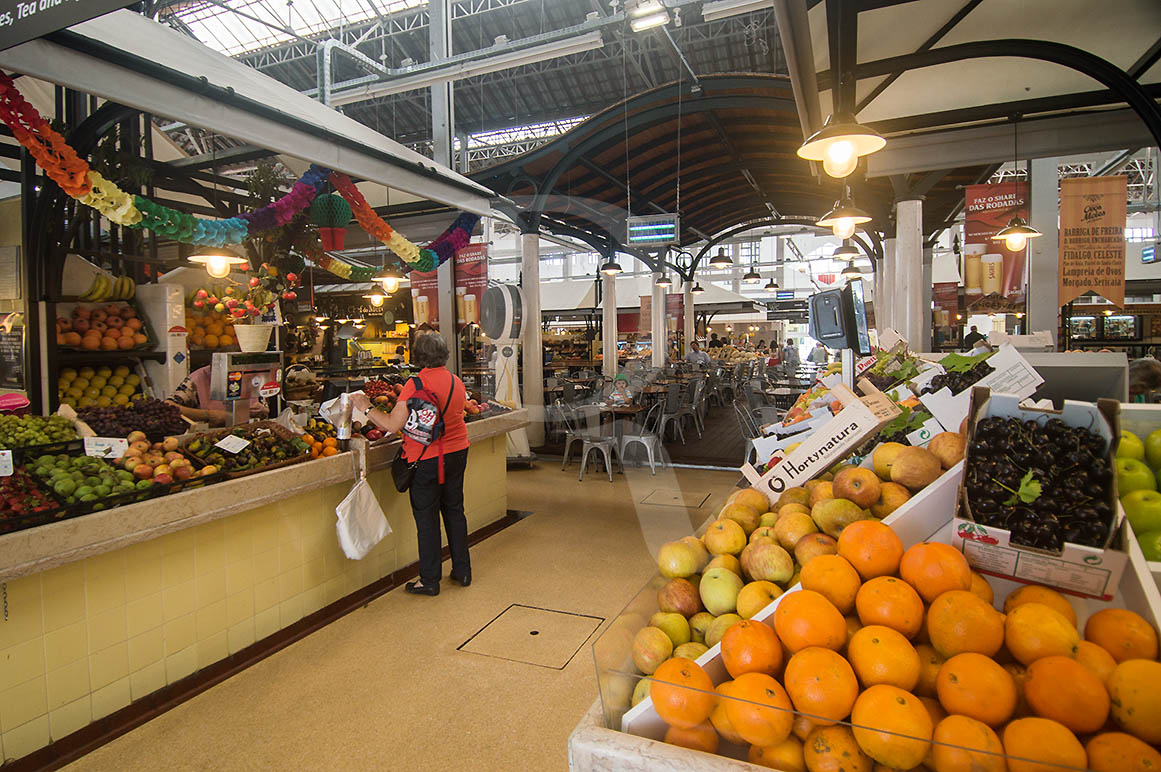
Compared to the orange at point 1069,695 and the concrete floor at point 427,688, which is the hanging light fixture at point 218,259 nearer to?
the concrete floor at point 427,688

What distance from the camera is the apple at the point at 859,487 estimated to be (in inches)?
58.7

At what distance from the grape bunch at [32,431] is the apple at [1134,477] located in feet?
13.2

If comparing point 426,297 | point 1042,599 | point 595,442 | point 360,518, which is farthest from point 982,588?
point 426,297

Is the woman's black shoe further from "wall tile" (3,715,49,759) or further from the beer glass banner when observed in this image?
the beer glass banner

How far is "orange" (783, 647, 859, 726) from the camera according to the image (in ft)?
3.10

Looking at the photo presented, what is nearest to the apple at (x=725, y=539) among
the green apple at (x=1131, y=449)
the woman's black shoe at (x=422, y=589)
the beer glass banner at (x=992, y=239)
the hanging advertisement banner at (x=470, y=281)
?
the green apple at (x=1131, y=449)

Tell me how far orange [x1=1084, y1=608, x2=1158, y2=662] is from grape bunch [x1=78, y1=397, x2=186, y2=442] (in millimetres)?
4150

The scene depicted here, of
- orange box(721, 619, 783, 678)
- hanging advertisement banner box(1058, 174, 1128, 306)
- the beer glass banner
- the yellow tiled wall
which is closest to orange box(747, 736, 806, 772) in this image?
orange box(721, 619, 783, 678)

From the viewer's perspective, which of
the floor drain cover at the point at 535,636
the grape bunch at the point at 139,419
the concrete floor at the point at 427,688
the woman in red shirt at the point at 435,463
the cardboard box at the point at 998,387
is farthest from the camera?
the woman in red shirt at the point at 435,463

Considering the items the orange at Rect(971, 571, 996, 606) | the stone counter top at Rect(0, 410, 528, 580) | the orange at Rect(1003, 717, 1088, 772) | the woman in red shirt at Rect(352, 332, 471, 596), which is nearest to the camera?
the orange at Rect(1003, 717, 1088, 772)

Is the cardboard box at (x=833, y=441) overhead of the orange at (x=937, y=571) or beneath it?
overhead

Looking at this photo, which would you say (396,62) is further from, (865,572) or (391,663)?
(865,572)

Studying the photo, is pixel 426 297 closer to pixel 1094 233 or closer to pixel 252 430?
pixel 252 430

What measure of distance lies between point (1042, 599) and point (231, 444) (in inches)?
138
